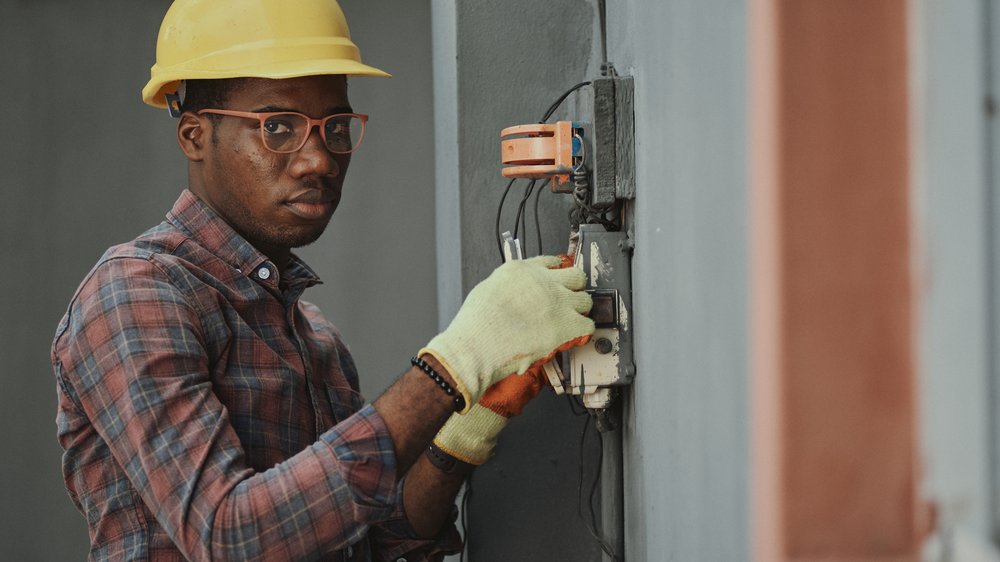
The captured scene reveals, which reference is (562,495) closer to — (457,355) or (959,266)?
(457,355)

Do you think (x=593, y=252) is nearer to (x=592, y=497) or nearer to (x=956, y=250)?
(x=592, y=497)

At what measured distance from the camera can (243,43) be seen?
175cm

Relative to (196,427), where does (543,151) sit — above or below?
above

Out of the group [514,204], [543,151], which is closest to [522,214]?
[514,204]

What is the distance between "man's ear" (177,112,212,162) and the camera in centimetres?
181

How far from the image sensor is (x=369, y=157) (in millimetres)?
3600

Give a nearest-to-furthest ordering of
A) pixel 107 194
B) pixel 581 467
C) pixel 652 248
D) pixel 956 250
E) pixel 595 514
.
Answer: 1. pixel 956 250
2. pixel 652 248
3. pixel 581 467
4. pixel 595 514
5. pixel 107 194

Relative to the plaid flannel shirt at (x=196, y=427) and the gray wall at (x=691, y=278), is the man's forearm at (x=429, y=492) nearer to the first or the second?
the plaid flannel shirt at (x=196, y=427)

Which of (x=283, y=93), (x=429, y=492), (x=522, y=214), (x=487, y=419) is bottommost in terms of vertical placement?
(x=429, y=492)

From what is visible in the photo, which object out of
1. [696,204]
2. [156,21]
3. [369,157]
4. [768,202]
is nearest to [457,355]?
[696,204]

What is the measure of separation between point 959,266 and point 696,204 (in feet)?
1.96

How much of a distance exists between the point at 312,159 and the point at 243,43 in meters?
0.25

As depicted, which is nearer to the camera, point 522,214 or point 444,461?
point 444,461

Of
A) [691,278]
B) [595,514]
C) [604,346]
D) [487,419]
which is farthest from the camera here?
[595,514]
